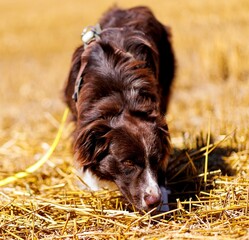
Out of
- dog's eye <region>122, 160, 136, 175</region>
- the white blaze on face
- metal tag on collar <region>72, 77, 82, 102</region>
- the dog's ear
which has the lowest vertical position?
the white blaze on face

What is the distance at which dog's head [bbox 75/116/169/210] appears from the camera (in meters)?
4.02

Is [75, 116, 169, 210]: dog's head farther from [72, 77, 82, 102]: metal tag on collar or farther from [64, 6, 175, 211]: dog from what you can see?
[72, 77, 82, 102]: metal tag on collar

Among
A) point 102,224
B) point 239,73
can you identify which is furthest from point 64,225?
point 239,73

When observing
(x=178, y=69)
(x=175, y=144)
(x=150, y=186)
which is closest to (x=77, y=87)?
(x=150, y=186)

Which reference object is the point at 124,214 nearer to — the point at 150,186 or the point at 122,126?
the point at 150,186

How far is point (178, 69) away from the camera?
9.24 meters

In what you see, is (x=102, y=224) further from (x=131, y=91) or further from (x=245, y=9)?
(x=245, y=9)

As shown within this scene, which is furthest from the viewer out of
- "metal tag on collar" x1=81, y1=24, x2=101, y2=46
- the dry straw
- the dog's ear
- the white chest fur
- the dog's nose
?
"metal tag on collar" x1=81, y1=24, x2=101, y2=46

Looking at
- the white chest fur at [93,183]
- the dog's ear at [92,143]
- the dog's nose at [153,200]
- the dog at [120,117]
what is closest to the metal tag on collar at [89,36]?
the dog at [120,117]

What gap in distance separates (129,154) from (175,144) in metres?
2.58

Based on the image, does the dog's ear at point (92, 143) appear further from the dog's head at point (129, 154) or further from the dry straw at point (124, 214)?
the dry straw at point (124, 214)

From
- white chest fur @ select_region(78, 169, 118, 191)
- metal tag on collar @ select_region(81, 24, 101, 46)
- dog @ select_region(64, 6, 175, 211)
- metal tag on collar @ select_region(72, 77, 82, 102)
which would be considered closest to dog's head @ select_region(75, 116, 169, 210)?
dog @ select_region(64, 6, 175, 211)

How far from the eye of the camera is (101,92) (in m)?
4.46

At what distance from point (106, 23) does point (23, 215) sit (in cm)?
246
